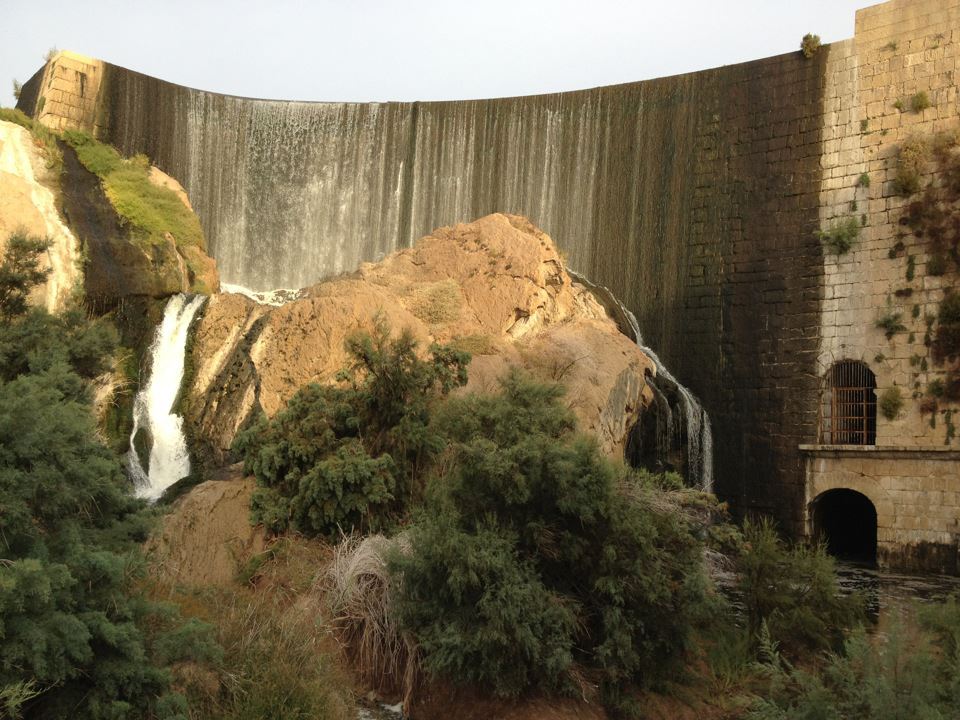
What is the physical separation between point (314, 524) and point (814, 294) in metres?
13.4

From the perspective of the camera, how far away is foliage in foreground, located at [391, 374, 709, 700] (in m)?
8.53

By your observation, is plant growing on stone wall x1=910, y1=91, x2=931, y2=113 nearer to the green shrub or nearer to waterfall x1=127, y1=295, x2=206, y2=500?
waterfall x1=127, y1=295, x2=206, y2=500

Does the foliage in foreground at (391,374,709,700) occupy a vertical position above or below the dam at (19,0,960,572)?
below

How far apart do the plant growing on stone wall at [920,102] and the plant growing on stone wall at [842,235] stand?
8.04 ft

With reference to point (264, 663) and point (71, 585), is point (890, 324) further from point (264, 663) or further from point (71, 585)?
point (71, 585)

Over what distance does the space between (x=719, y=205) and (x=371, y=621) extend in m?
16.0

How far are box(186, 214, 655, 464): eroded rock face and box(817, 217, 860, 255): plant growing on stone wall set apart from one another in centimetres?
603

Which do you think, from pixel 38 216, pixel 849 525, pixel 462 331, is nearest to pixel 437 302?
pixel 462 331

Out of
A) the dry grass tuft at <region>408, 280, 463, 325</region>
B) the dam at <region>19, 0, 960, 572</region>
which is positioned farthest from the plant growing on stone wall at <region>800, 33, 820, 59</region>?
the dry grass tuft at <region>408, 280, 463, 325</region>

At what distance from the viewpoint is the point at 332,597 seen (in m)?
9.78

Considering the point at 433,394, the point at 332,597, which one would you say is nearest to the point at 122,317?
the point at 433,394

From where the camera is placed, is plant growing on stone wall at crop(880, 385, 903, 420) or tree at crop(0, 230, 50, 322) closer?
tree at crop(0, 230, 50, 322)

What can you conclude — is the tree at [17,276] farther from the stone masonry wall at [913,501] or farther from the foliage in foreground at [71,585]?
the stone masonry wall at [913,501]

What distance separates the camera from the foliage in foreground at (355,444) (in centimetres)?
1134
